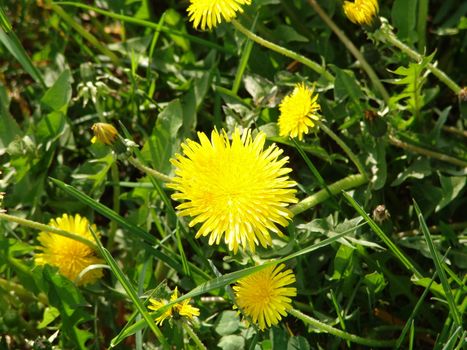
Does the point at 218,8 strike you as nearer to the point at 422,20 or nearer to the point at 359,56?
the point at 359,56

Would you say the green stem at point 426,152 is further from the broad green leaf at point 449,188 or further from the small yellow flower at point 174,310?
the small yellow flower at point 174,310

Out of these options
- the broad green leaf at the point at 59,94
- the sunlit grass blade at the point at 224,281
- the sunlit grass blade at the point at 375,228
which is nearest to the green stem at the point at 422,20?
the sunlit grass blade at the point at 375,228

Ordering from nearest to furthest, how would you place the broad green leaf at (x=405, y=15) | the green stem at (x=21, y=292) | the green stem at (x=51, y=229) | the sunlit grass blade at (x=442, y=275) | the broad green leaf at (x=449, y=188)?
the sunlit grass blade at (x=442, y=275) < the green stem at (x=51, y=229) < the broad green leaf at (x=449, y=188) < the broad green leaf at (x=405, y=15) < the green stem at (x=21, y=292)

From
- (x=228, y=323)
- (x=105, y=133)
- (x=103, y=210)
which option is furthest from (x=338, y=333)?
(x=105, y=133)

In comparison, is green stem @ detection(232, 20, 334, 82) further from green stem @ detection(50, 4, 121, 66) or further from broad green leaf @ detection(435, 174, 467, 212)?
green stem @ detection(50, 4, 121, 66)

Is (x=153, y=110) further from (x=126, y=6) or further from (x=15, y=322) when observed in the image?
(x=15, y=322)

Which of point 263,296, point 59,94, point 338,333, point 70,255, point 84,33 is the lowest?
point 338,333

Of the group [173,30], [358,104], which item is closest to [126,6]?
[173,30]
